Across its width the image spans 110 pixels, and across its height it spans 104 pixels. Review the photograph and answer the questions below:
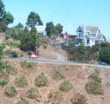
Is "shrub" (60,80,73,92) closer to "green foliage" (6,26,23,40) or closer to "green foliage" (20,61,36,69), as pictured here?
"green foliage" (20,61,36,69)

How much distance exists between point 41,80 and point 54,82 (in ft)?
6.41

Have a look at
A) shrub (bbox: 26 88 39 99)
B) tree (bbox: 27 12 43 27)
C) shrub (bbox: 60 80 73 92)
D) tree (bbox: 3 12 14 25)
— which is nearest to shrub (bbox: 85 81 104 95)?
shrub (bbox: 60 80 73 92)

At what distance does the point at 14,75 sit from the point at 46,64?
219 inches

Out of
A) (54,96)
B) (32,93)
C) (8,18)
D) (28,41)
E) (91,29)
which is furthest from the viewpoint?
(91,29)

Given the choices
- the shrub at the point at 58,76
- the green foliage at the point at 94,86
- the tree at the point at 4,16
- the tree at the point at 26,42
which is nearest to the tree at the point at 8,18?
the tree at the point at 4,16

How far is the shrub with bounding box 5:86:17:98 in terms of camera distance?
32.2 metres

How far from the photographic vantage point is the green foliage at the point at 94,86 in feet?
112

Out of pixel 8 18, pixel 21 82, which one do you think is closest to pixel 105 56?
pixel 21 82

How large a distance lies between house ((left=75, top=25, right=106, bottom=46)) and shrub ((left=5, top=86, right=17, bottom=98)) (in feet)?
103

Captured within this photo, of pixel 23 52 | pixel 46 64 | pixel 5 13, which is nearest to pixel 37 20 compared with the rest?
pixel 5 13

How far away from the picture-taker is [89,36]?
61875 millimetres

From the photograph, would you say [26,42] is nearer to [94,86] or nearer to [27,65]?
[27,65]

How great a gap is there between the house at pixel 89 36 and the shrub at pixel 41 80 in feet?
89.9

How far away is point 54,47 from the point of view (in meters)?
60.1
